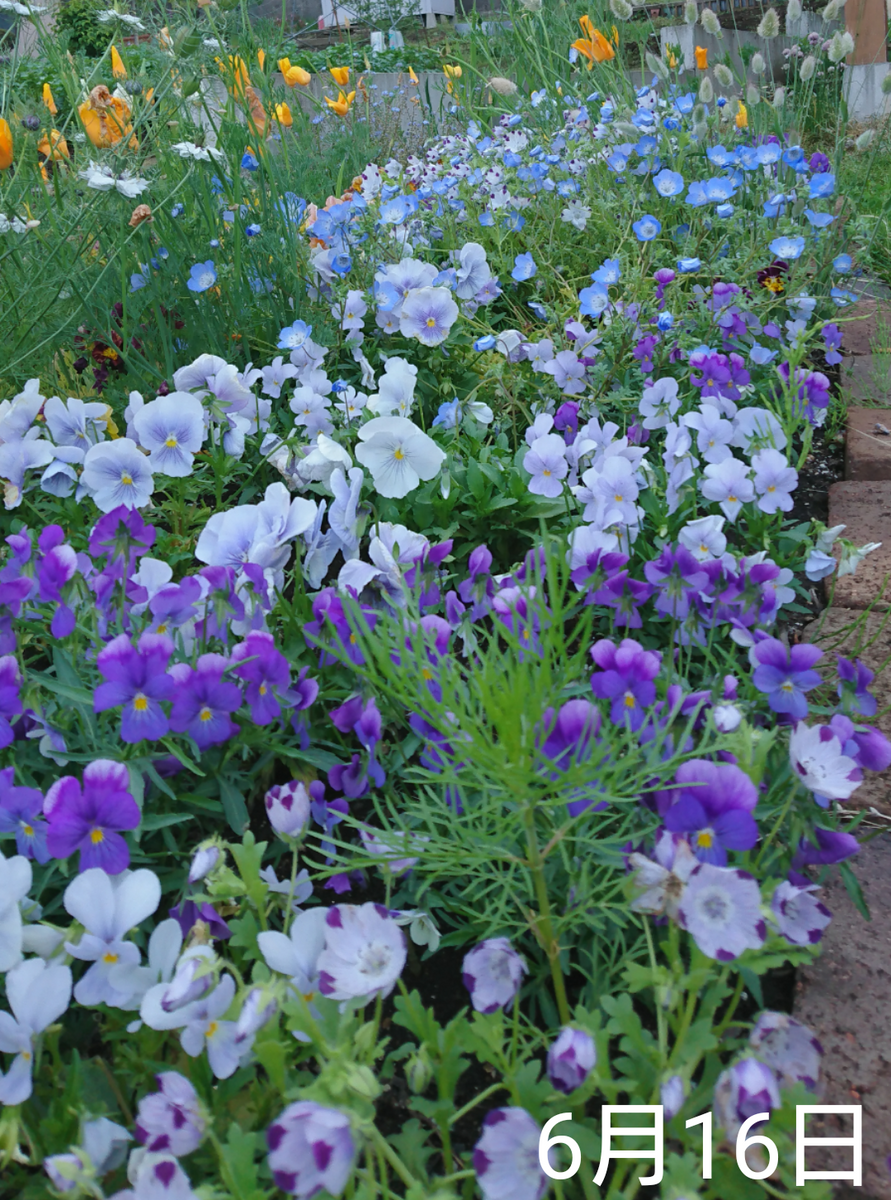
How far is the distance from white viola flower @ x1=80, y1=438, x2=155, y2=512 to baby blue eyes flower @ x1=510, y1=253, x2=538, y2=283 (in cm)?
152

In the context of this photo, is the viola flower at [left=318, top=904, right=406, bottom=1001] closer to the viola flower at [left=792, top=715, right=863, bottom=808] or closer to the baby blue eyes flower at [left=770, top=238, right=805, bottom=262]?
the viola flower at [left=792, top=715, right=863, bottom=808]

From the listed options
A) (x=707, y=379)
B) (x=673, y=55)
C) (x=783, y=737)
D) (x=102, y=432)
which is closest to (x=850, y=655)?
(x=783, y=737)

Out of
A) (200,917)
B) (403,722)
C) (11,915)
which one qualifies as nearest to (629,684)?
(403,722)

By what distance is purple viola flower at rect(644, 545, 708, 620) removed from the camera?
1359 millimetres

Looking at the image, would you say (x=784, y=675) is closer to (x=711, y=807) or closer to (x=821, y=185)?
(x=711, y=807)

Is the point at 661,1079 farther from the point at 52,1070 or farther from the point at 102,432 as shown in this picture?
the point at 102,432

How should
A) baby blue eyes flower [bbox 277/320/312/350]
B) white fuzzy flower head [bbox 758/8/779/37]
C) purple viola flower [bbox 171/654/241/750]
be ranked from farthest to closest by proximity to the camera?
white fuzzy flower head [bbox 758/8/779/37], baby blue eyes flower [bbox 277/320/312/350], purple viola flower [bbox 171/654/241/750]

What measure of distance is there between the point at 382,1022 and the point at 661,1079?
429 millimetres

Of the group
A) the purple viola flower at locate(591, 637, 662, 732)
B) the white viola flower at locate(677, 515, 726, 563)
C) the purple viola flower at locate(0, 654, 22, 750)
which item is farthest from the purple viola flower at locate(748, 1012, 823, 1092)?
the purple viola flower at locate(0, 654, 22, 750)

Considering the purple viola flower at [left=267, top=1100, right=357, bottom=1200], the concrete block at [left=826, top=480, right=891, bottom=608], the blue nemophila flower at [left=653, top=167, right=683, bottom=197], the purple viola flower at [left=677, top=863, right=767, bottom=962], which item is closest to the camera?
the purple viola flower at [left=267, top=1100, right=357, bottom=1200]

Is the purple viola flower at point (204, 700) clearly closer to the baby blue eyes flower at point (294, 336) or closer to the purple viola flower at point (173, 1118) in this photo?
the purple viola flower at point (173, 1118)

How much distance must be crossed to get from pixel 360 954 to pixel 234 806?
1.27 ft

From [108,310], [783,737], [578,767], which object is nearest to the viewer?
[578,767]

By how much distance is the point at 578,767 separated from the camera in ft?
3.02
